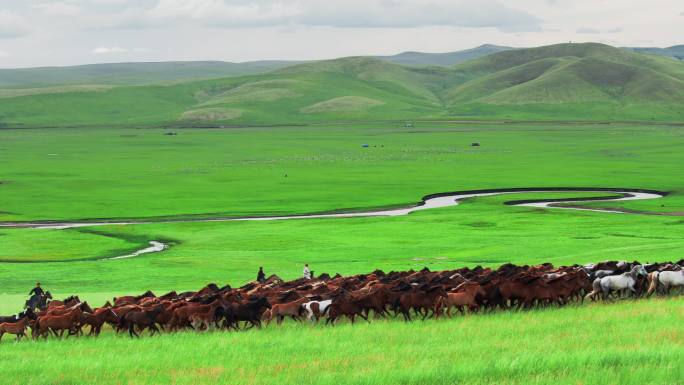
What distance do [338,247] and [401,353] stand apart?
38197 millimetres

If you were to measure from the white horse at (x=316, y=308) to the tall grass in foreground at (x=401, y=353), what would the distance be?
0.63 meters

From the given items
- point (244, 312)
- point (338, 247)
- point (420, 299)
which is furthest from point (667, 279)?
point (338, 247)

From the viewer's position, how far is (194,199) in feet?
308

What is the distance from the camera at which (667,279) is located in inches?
1070

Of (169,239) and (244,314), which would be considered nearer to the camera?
(244,314)

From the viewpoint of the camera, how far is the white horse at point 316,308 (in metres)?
24.1

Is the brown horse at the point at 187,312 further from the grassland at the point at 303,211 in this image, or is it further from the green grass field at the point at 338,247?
the grassland at the point at 303,211

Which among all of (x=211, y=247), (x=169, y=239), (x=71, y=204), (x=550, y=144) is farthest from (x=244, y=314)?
(x=550, y=144)

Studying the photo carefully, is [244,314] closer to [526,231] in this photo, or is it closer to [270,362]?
[270,362]

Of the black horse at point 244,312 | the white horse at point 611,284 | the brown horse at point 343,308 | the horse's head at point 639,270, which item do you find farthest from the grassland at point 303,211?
the white horse at point 611,284

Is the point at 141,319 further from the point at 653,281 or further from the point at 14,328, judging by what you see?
the point at 653,281

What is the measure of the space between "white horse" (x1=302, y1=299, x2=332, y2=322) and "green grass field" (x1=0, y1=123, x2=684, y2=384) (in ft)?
1.99

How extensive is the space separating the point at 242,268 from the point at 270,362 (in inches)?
1135

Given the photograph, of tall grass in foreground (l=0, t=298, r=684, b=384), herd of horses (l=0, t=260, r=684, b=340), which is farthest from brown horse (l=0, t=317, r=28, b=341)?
tall grass in foreground (l=0, t=298, r=684, b=384)
